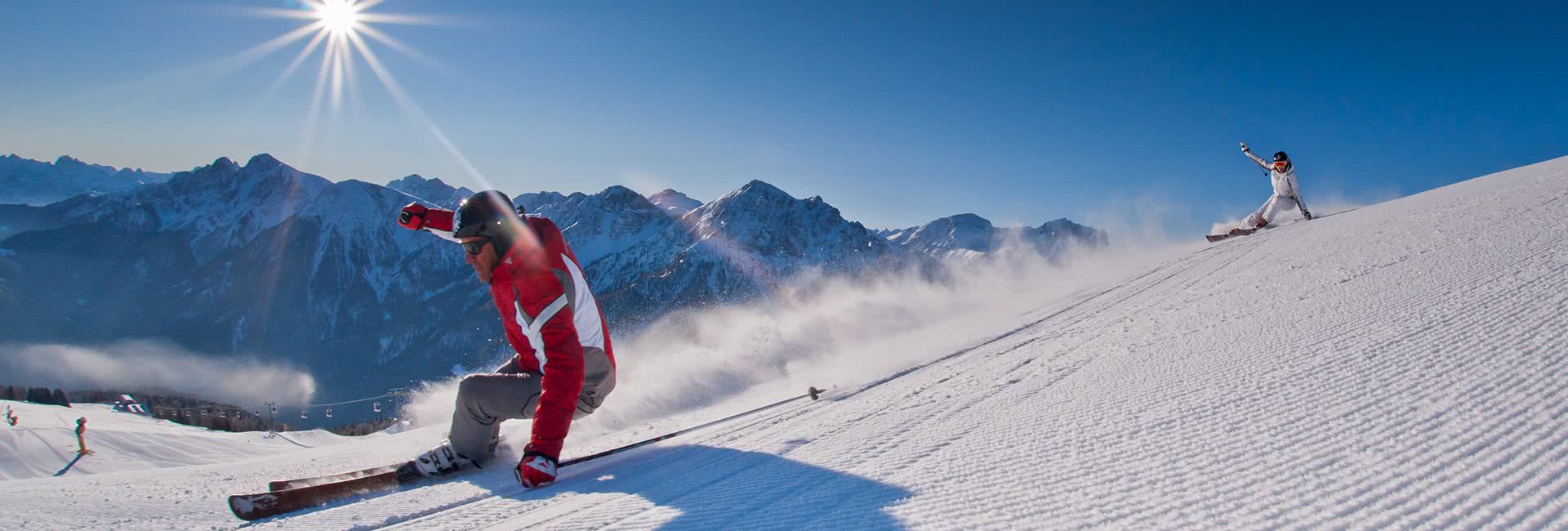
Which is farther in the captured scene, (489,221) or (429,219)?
(429,219)

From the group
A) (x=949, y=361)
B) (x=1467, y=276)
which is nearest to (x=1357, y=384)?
(x=1467, y=276)

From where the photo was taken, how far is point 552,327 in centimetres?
361

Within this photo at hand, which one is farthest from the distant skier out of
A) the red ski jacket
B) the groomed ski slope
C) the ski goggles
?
the ski goggles

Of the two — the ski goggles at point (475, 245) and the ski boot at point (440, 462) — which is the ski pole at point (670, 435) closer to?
the ski boot at point (440, 462)

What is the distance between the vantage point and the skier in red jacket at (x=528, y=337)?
3500 mm

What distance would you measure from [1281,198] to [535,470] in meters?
16.5

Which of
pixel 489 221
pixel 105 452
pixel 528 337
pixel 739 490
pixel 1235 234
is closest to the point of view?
pixel 739 490

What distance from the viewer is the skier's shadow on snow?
2.13m

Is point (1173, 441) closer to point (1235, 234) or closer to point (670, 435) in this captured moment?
point (670, 435)

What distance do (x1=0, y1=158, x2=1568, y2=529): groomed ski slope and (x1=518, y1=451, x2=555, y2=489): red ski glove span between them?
3.7 inches

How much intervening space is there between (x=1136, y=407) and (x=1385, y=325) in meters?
1.55

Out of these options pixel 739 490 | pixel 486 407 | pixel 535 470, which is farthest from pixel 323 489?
pixel 739 490

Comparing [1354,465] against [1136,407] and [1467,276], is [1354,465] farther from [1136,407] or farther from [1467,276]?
[1467,276]

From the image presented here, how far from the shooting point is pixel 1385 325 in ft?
10.3
